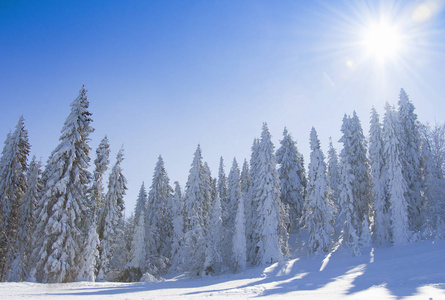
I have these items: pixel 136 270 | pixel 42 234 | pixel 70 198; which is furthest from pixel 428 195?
pixel 42 234

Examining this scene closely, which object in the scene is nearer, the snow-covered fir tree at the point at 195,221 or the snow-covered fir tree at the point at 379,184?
the snow-covered fir tree at the point at 195,221

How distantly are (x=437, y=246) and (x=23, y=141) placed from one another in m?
40.0

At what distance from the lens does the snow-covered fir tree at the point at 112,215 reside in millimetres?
30891

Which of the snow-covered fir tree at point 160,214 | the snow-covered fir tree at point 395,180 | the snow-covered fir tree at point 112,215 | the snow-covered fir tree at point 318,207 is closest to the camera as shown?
the snow-covered fir tree at point 112,215

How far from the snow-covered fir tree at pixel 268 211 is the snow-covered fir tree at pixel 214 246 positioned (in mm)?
4780

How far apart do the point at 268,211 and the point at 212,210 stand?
21.9ft

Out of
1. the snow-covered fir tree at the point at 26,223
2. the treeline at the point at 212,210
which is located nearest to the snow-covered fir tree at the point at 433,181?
the treeline at the point at 212,210

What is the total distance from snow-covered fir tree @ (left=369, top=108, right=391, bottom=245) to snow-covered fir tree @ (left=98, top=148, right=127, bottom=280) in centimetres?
2932

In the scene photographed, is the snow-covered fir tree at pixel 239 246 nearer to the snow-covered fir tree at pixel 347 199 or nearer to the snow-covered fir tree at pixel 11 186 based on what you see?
the snow-covered fir tree at pixel 347 199

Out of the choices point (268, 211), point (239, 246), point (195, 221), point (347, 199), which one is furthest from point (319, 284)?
point (195, 221)

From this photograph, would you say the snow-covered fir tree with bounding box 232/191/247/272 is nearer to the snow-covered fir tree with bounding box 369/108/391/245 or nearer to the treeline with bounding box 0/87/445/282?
the treeline with bounding box 0/87/445/282

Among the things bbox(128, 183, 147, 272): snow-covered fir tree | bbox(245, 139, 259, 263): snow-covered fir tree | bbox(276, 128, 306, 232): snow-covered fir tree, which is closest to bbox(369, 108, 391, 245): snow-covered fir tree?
bbox(276, 128, 306, 232): snow-covered fir tree

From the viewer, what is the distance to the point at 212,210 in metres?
36.5

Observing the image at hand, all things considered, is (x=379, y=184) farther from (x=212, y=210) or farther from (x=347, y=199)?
(x=212, y=210)
